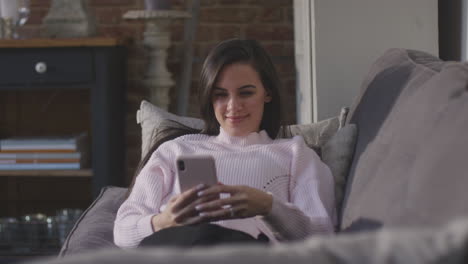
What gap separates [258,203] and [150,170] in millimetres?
355

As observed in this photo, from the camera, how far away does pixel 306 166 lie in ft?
5.68

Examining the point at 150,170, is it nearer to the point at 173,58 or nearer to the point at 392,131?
the point at 392,131

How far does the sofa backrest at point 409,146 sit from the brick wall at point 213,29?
5.11 feet

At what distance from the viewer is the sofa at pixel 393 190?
1.82 feet

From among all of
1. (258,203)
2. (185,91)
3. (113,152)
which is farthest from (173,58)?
(258,203)

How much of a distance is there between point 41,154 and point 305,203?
5.46 ft

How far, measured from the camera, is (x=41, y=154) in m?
3.03

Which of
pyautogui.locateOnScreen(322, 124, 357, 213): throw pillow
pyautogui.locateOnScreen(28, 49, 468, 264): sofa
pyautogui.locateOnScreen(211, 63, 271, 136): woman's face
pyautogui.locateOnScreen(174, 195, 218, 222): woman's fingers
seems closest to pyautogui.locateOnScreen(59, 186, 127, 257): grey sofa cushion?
pyautogui.locateOnScreen(28, 49, 468, 264): sofa

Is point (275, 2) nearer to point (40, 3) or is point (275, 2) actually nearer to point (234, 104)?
point (40, 3)

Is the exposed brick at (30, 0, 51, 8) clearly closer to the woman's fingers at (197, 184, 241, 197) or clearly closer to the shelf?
the shelf

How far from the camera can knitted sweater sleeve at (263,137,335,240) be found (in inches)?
60.9

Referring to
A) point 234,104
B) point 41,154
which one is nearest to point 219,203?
point 234,104

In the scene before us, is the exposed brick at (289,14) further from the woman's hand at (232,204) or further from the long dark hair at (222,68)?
the woman's hand at (232,204)

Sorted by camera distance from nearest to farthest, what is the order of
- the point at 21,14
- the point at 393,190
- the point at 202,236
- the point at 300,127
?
1. the point at 393,190
2. the point at 202,236
3. the point at 300,127
4. the point at 21,14
